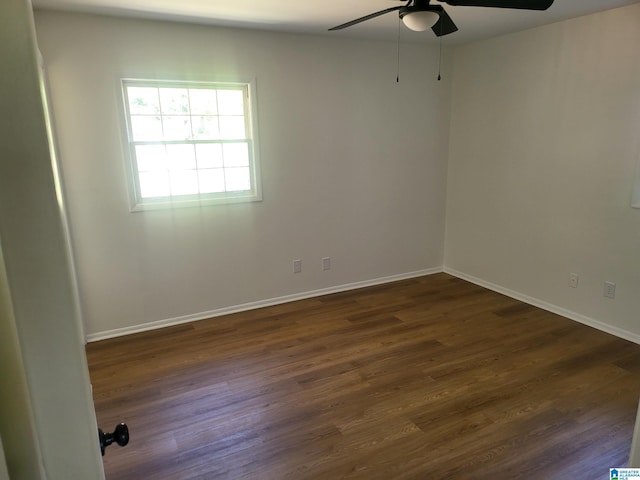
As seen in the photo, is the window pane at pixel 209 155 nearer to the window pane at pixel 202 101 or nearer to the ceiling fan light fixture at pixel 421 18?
the window pane at pixel 202 101

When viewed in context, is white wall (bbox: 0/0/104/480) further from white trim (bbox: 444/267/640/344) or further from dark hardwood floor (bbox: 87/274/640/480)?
white trim (bbox: 444/267/640/344)

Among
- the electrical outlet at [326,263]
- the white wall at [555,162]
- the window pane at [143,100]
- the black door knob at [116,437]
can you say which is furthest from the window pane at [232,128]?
the black door knob at [116,437]

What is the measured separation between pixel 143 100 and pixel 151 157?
0.46 metres

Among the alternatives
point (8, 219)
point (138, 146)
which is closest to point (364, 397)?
point (8, 219)

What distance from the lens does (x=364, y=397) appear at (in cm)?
257

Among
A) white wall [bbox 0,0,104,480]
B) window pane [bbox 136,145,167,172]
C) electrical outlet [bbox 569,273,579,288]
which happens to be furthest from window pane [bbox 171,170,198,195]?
electrical outlet [bbox 569,273,579,288]

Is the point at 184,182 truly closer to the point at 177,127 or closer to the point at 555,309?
the point at 177,127

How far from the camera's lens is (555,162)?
12.0 ft

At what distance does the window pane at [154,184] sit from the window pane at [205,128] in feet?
1.47

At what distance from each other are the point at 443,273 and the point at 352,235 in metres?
1.39

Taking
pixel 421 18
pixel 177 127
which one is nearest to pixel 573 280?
pixel 421 18

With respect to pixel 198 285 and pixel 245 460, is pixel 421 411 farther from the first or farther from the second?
pixel 198 285

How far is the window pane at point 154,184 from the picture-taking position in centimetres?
342

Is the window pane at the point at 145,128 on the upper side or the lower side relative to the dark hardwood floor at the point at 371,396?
upper
